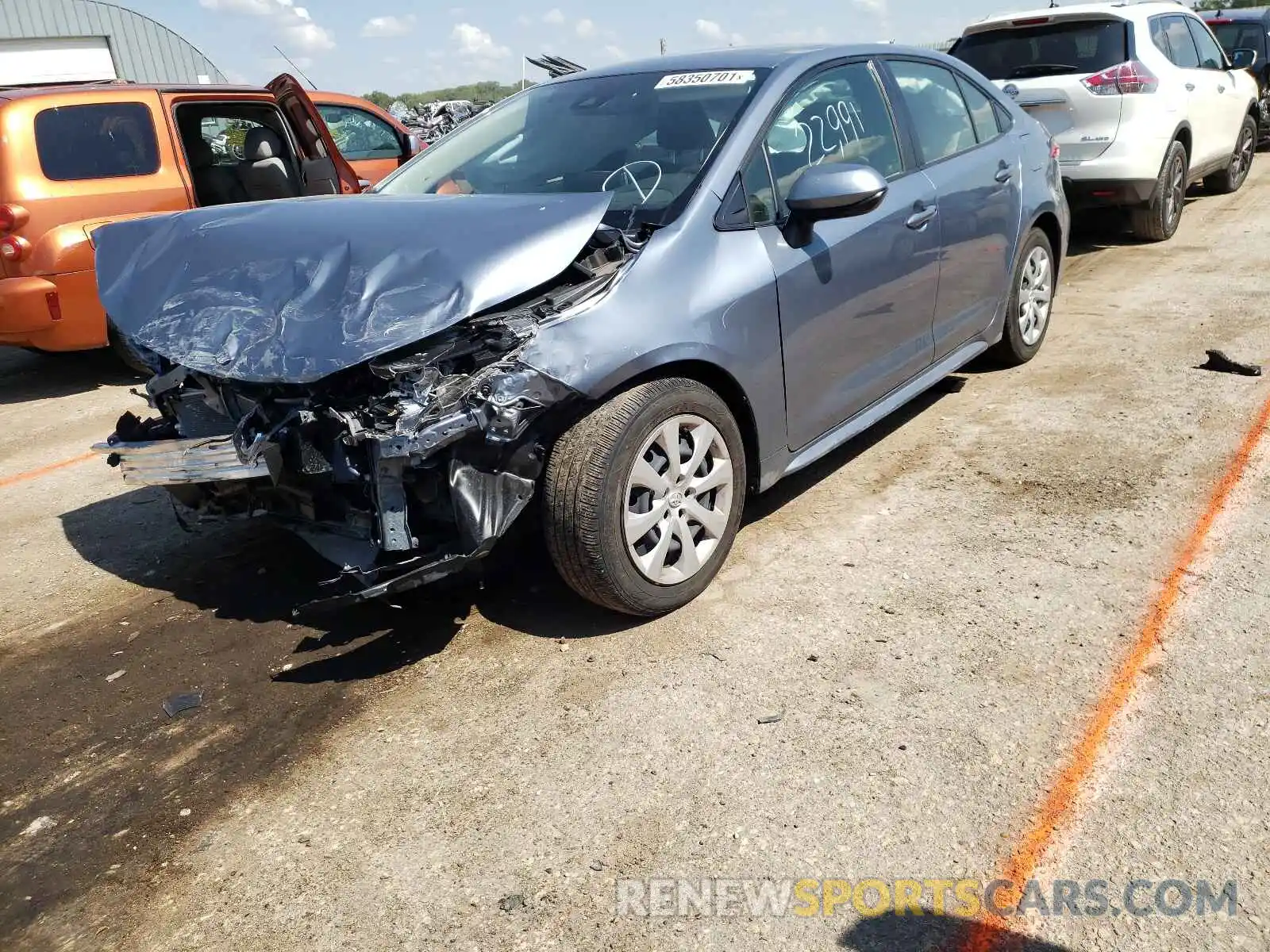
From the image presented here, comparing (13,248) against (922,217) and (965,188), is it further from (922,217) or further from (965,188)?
(965,188)

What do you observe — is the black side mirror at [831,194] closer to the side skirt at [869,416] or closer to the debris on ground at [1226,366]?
the side skirt at [869,416]

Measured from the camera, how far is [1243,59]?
33.2 feet

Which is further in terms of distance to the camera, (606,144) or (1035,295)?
(1035,295)

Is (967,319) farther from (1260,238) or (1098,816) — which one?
(1260,238)

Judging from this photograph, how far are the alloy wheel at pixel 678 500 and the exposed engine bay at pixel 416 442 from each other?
36 cm

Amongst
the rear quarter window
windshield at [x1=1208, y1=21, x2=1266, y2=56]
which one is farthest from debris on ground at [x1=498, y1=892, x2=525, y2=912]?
windshield at [x1=1208, y1=21, x2=1266, y2=56]

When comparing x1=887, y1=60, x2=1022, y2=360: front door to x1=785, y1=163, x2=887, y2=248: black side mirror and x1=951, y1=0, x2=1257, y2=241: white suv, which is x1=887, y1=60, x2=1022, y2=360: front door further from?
x1=951, y1=0, x2=1257, y2=241: white suv

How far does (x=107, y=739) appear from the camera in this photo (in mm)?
3002

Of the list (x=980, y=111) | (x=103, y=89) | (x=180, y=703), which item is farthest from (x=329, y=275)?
(x=103, y=89)

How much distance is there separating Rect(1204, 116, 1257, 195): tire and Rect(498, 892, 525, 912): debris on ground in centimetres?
1082

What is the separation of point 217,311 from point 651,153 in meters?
1.59

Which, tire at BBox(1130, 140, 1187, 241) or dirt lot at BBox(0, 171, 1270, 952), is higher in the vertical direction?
tire at BBox(1130, 140, 1187, 241)

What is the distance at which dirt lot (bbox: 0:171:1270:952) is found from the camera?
228 cm

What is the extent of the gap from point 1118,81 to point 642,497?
6461mm
